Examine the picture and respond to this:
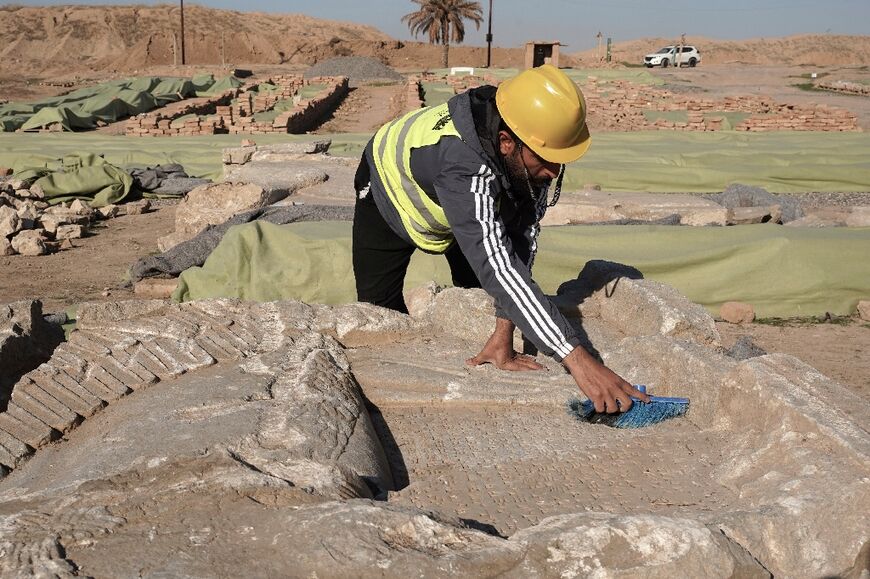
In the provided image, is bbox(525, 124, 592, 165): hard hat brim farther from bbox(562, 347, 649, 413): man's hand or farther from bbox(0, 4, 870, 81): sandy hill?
bbox(0, 4, 870, 81): sandy hill

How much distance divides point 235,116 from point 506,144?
13.8m

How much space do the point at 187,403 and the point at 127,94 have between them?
17916 mm

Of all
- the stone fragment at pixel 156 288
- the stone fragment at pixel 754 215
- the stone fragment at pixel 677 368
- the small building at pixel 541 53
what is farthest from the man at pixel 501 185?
the small building at pixel 541 53

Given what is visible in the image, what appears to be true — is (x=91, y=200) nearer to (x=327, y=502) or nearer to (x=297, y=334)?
(x=297, y=334)

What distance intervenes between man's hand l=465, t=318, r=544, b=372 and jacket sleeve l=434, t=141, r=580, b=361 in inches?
24.8

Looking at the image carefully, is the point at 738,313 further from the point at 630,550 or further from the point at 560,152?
the point at 630,550

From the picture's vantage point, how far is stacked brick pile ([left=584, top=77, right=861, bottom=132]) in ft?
50.4

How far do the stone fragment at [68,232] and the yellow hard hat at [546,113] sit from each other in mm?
6867

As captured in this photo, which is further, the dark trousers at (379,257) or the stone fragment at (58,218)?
the stone fragment at (58,218)

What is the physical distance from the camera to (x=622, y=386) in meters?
2.81

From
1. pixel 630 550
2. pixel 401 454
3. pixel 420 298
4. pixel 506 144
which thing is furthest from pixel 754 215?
pixel 630 550

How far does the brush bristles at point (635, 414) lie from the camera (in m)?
3.03

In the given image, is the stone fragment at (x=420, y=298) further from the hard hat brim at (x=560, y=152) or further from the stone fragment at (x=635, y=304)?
the hard hat brim at (x=560, y=152)

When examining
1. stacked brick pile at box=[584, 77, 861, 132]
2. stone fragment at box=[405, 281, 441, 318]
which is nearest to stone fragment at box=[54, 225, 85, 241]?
stone fragment at box=[405, 281, 441, 318]
